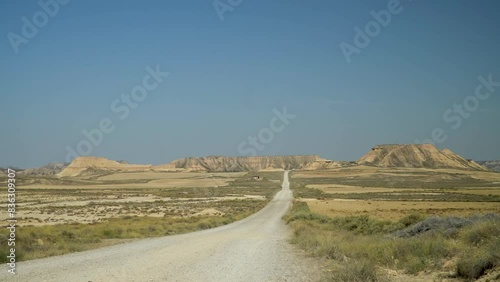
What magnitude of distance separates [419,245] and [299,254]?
553 centimetres

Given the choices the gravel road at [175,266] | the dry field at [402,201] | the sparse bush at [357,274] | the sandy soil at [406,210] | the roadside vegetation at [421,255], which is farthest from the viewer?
the dry field at [402,201]

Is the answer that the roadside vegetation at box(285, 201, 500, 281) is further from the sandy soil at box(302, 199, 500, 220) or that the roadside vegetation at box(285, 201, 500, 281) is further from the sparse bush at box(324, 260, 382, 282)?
the sandy soil at box(302, 199, 500, 220)

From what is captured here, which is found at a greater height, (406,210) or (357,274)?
(357,274)

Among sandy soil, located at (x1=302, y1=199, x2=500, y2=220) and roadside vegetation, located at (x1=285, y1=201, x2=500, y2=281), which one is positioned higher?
roadside vegetation, located at (x1=285, y1=201, x2=500, y2=281)

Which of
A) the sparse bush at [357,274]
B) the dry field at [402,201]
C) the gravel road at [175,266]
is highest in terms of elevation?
the sparse bush at [357,274]

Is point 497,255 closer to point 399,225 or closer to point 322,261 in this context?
point 322,261

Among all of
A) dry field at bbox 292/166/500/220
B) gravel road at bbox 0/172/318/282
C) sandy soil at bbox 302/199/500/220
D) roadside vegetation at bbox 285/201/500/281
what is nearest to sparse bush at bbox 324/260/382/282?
roadside vegetation at bbox 285/201/500/281

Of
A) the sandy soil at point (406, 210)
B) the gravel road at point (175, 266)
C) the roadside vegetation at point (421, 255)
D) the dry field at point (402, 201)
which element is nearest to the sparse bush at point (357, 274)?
the roadside vegetation at point (421, 255)

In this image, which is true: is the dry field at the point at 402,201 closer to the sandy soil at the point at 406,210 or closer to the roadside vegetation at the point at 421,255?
the sandy soil at the point at 406,210

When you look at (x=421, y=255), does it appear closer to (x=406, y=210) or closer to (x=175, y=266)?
(x=175, y=266)

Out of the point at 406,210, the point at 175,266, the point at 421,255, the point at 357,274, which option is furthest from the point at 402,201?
the point at 357,274

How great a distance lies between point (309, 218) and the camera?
122ft

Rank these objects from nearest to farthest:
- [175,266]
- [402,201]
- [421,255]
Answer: [421,255], [175,266], [402,201]

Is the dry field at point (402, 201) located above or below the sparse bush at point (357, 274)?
below
